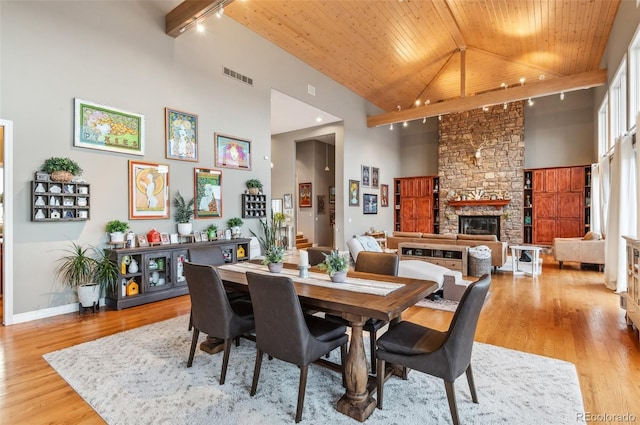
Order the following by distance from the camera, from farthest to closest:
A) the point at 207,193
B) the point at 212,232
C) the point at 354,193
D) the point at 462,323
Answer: the point at 354,193 → the point at 207,193 → the point at 212,232 → the point at 462,323

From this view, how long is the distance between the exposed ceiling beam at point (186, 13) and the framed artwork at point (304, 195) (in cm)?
657

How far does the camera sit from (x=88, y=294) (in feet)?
13.3

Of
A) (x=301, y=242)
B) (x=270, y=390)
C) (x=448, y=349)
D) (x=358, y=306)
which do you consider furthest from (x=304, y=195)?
(x=448, y=349)

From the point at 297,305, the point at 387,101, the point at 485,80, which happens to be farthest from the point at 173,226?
the point at 485,80

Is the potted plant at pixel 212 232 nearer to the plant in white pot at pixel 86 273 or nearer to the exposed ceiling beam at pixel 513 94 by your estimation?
the plant in white pot at pixel 86 273

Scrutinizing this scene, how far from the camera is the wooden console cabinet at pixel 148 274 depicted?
429 cm

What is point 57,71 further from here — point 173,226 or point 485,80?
point 485,80

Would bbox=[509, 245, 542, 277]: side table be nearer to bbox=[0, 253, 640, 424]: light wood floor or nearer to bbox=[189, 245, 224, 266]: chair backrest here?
bbox=[0, 253, 640, 424]: light wood floor

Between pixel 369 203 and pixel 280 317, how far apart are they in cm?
853

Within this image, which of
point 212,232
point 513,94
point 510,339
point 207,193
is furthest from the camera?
point 513,94

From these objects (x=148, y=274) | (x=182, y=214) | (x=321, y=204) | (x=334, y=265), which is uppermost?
(x=321, y=204)

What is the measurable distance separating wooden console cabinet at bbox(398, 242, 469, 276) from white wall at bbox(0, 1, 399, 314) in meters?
3.31

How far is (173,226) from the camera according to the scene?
528cm

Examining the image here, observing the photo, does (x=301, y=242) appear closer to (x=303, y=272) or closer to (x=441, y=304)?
(x=441, y=304)
